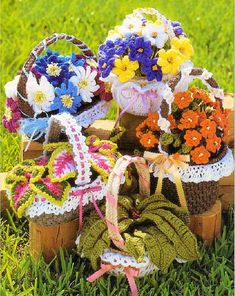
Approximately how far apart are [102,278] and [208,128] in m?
0.61

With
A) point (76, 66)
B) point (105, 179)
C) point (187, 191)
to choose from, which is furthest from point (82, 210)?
point (76, 66)

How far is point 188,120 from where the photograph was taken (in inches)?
102

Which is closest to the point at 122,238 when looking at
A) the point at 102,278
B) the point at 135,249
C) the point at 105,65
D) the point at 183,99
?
the point at 135,249

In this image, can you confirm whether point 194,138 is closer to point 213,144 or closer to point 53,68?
point 213,144

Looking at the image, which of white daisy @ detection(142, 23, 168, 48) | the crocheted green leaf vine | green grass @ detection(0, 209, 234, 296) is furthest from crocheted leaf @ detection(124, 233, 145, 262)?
white daisy @ detection(142, 23, 168, 48)

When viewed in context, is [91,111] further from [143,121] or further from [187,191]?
[187,191]

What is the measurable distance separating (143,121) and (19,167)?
53 centimetres

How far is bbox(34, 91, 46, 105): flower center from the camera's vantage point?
8.75 ft

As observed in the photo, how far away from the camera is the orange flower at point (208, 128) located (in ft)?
8.48

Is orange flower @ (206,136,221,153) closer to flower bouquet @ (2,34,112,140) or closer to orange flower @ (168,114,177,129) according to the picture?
orange flower @ (168,114,177,129)

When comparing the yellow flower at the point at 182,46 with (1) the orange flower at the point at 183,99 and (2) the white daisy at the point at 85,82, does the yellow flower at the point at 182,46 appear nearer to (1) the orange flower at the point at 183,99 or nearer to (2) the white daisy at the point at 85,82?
(1) the orange flower at the point at 183,99

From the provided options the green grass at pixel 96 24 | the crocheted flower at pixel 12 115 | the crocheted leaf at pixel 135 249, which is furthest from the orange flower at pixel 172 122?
the green grass at pixel 96 24

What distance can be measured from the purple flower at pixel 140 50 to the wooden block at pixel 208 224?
1.88 ft

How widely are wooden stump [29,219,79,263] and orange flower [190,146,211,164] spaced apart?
1.46ft
